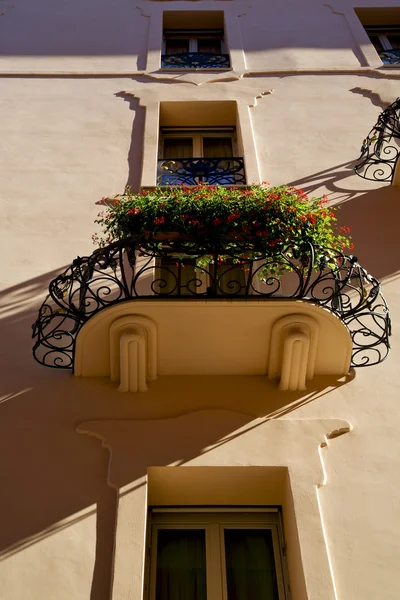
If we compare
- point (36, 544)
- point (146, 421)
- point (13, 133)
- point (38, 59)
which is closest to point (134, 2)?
point (38, 59)

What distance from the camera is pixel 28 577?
544 centimetres

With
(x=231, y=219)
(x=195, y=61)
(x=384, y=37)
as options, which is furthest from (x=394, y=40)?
(x=231, y=219)

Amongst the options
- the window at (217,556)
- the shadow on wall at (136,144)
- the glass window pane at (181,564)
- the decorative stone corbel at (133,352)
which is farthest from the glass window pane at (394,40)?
the glass window pane at (181,564)

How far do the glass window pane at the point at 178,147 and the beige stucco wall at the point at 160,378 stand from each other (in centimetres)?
49

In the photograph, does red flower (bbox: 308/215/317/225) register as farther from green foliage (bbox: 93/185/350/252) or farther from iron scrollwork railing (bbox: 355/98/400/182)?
iron scrollwork railing (bbox: 355/98/400/182)

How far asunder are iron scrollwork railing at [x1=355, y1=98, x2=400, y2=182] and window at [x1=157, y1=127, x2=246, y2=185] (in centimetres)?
158

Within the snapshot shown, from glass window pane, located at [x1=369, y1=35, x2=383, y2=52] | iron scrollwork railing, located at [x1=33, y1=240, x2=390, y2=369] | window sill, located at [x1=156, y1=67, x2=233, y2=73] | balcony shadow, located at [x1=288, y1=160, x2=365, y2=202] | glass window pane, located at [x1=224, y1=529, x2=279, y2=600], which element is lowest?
glass window pane, located at [x1=224, y1=529, x2=279, y2=600]

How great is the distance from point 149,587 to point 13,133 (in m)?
6.68

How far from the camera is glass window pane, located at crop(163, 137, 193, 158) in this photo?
10734 millimetres

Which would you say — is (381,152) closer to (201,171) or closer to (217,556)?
(201,171)

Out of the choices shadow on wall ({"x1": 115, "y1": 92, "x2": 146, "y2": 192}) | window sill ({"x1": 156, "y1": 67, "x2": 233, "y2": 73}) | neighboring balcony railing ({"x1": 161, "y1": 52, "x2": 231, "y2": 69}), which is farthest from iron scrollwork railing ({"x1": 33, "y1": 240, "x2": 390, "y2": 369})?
neighboring balcony railing ({"x1": 161, "y1": 52, "x2": 231, "y2": 69})

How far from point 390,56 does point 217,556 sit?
30.8 feet

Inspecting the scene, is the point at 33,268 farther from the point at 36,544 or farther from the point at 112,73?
the point at 112,73

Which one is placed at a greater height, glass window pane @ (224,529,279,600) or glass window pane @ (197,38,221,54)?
glass window pane @ (197,38,221,54)
